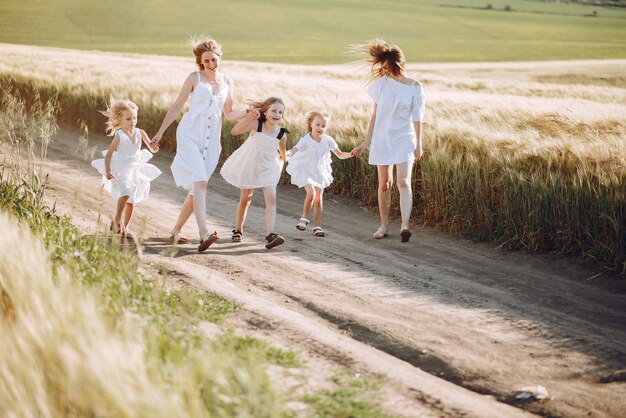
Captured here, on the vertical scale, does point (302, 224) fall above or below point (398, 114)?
below

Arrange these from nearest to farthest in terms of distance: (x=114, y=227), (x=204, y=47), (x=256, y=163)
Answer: (x=114, y=227) < (x=204, y=47) < (x=256, y=163)

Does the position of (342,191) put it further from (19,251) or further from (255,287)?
(19,251)

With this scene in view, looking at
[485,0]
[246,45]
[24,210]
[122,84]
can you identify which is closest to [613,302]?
[24,210]

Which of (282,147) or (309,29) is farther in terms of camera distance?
(309,29)

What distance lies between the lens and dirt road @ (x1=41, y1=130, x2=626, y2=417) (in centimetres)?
433

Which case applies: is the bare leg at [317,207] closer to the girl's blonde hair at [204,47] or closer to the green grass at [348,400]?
the girl's blonde hair at [204,47]

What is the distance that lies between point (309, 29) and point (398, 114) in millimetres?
69506

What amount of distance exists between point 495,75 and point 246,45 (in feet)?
88.9

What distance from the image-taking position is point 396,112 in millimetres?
8320

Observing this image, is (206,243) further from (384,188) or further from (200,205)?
(384,188)

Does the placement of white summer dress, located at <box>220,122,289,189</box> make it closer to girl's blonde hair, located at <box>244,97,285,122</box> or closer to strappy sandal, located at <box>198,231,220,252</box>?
girl's blonde hair, located at <box>244,97,285,122</box>

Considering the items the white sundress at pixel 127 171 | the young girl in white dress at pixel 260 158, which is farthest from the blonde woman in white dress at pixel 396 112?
the white sundress at pixel 127 171

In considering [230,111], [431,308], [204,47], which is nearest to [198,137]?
[230,111]

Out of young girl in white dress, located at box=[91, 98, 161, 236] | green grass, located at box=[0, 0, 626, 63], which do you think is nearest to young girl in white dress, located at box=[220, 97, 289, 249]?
young girl in white dress, located at box=[91, 98, 161, 236]
